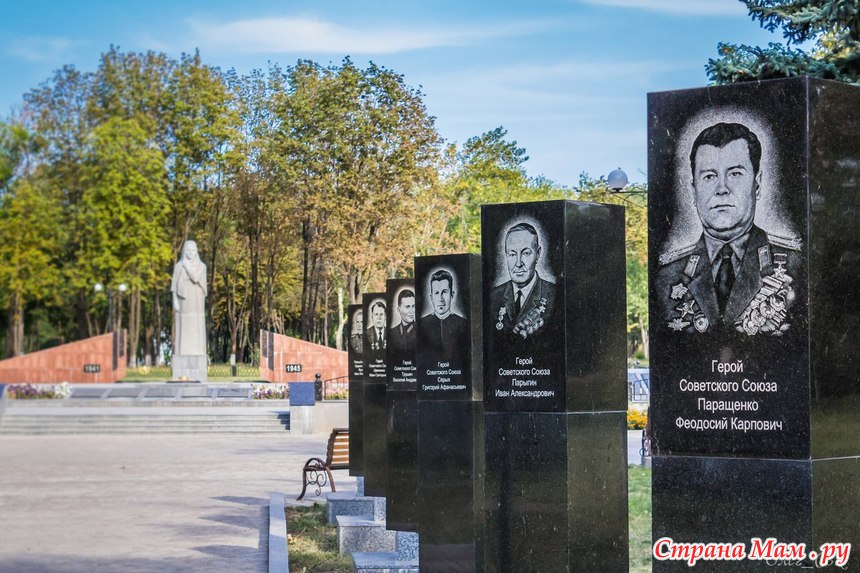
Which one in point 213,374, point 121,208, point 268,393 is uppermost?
point 121,208

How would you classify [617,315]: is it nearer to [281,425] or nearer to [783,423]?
[783,423]

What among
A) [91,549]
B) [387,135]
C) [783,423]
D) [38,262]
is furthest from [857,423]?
[38,262]

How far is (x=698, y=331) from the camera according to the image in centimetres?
539

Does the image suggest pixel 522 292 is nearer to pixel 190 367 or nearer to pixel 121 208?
pixel 190 367

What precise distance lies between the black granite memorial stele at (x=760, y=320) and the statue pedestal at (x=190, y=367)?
4584 centimetres

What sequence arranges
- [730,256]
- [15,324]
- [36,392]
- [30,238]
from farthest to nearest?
[15,324] → [30,238] → [36,392] → [730,256]

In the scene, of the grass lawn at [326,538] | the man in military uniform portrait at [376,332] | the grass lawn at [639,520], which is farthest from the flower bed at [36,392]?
the man in military uniform portrait at [376,332]

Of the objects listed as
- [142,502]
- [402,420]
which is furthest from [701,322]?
[142,502]

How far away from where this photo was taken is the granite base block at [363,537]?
44.2 feet

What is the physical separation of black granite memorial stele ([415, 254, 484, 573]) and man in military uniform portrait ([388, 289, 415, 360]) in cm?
175

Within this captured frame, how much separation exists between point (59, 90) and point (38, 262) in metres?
9.02

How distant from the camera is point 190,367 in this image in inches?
1981

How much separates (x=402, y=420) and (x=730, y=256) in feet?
25.2

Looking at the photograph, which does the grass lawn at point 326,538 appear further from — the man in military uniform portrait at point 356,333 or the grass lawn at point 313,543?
the man in military uniform portrait at point 356,333
